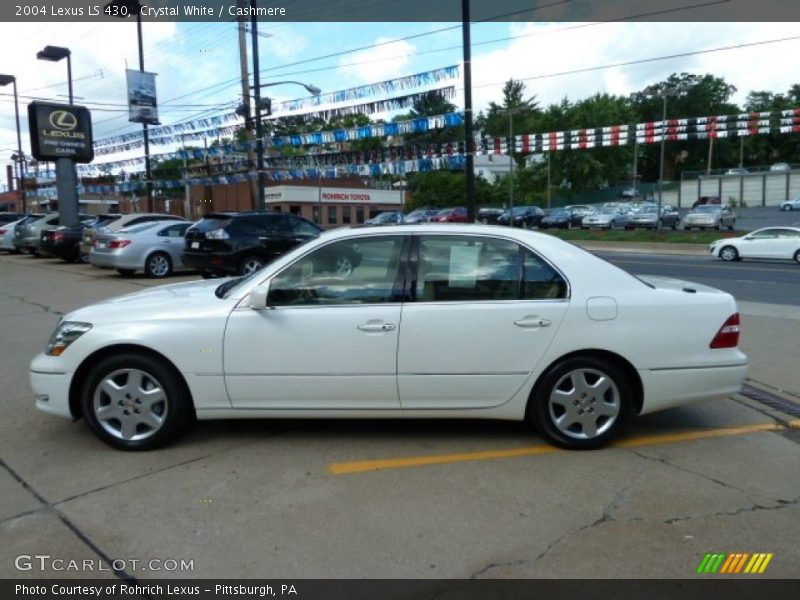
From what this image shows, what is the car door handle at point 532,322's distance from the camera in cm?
410

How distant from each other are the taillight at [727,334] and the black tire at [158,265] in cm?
1298

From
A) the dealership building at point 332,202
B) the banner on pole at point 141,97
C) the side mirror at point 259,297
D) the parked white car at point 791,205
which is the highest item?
the banner on pole at point 141,97

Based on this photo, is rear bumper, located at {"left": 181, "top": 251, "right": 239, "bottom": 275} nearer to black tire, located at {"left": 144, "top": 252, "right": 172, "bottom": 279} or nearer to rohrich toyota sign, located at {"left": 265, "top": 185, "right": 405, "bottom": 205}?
black tire, located at {"left": 144, "top": 252, "right": 172, "bottom": 279}

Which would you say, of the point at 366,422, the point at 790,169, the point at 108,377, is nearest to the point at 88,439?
the point at 108,377

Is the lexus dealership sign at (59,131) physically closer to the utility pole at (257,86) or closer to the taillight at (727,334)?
the utility pole at (257,86)

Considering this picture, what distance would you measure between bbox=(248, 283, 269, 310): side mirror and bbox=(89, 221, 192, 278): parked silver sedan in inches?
446

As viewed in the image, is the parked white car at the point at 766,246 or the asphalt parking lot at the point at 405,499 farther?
the parked white car at the point at 766,246

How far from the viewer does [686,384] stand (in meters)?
4.25

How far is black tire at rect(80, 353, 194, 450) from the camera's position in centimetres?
411

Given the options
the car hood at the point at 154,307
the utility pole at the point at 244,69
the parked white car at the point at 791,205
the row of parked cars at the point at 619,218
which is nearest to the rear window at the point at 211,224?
the car hood at the point at 154,307

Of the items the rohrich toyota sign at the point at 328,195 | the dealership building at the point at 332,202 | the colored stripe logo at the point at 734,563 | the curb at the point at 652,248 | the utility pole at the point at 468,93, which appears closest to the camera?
the colored stripe logo at the point at 734,563

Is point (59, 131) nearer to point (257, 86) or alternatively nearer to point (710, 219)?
point (257, 86)

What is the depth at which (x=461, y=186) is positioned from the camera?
220ft

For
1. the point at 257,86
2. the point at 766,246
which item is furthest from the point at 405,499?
the point at 766,246
